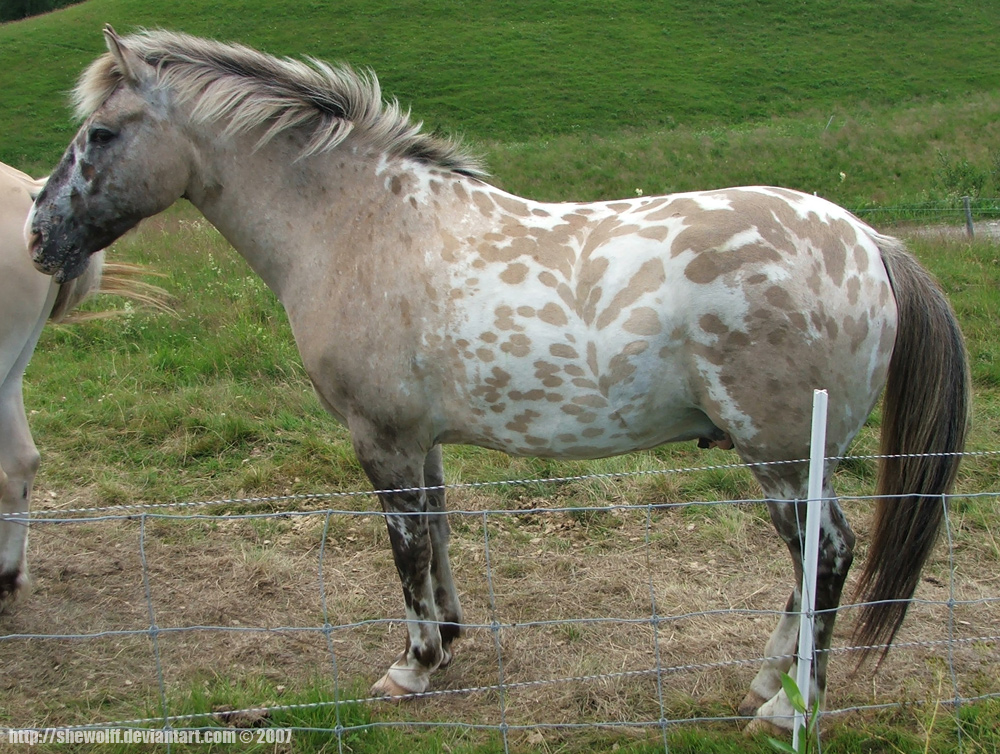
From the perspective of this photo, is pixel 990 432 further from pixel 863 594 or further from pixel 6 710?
pixel 6 710

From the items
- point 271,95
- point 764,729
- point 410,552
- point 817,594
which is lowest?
point 764,729

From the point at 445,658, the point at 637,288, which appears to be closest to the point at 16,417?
the point at 445,658

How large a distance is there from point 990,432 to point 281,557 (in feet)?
13.9

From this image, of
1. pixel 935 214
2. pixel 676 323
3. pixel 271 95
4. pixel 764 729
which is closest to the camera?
pixel 676 323

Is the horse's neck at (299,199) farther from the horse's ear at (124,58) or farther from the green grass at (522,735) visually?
the green grass at (522,735)

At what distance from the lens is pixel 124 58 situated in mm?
2857

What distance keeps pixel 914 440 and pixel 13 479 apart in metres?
3.74

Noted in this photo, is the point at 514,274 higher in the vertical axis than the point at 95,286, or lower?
higher

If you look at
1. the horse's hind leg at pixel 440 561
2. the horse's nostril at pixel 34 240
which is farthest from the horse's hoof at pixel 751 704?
the horse's nostril at pixel 34 240

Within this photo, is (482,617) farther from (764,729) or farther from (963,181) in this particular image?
(963,181)

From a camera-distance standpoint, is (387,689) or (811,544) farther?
(387,689)

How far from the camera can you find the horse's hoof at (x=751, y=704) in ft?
9.48

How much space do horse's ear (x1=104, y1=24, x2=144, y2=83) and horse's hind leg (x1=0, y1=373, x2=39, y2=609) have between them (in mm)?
1523

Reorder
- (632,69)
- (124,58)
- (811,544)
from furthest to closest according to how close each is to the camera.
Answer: (632,69), (124,58), (811,544)
